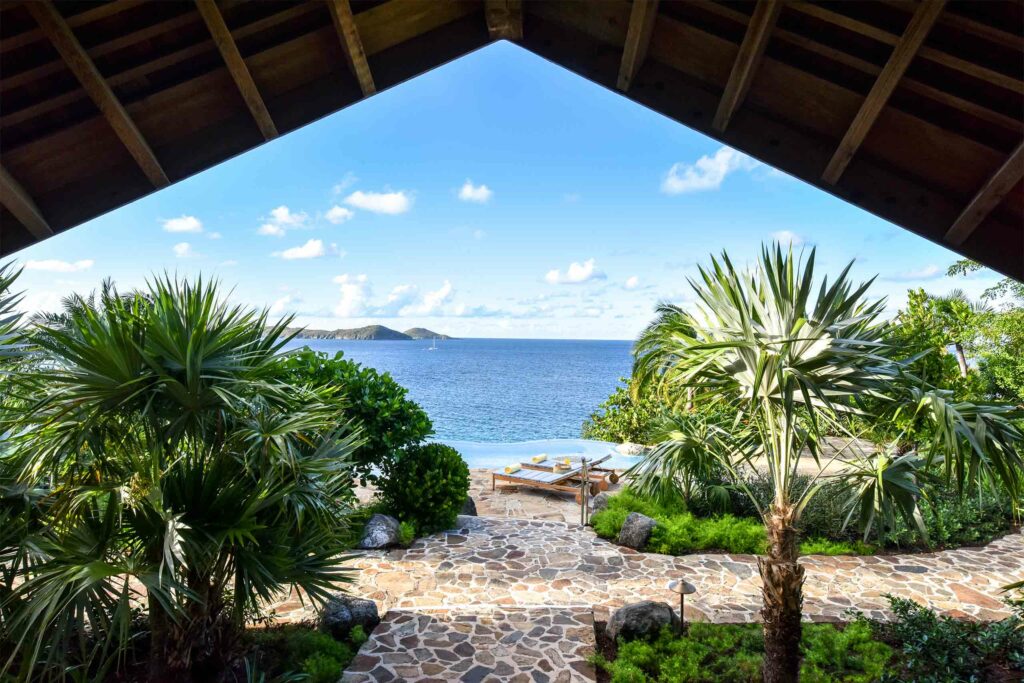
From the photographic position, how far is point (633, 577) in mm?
7176

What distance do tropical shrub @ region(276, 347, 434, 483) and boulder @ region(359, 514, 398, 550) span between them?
736mm

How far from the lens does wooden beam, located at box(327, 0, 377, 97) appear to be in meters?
1.94

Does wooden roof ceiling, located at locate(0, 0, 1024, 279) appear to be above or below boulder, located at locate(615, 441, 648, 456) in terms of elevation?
above

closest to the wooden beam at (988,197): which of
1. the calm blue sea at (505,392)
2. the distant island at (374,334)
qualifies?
the calm blue sea at (505,392)

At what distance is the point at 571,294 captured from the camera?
96.4 metres

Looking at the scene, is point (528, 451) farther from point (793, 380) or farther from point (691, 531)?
point (793, 380)

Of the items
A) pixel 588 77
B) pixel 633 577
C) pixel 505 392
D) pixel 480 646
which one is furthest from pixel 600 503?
pixel 505 392

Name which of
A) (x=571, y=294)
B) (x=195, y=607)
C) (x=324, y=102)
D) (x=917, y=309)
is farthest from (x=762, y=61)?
(x=571, y=294)

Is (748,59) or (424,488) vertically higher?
(748,59)

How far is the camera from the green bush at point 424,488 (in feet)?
28.4

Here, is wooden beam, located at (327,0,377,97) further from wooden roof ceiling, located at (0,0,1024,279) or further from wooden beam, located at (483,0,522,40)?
wooden beam, located at (483,0,522,40)

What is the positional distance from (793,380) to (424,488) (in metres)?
6.25

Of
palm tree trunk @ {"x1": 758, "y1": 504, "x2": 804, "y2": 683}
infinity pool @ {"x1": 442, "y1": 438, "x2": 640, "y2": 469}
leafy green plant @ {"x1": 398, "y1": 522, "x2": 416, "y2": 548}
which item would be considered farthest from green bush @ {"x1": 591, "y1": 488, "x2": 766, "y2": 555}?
infinity pool @ {"x1": 442, "y1": 438, "x2": 640, "y2": 469}

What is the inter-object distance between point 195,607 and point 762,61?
4.82 meters
